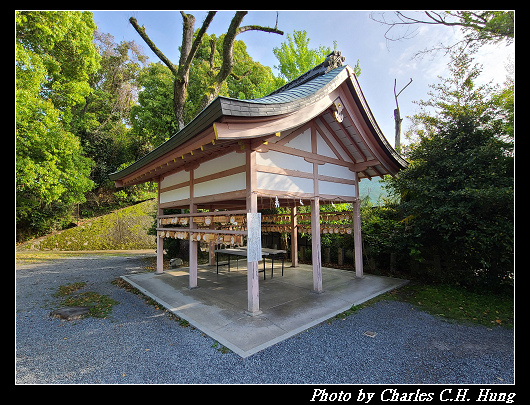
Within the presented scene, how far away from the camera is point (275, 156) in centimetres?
475

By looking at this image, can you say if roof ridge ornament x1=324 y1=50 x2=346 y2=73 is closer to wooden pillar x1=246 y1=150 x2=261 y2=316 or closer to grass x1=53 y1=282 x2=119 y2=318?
wooden pillar x1=246 y1=150 x2=261 y2=316

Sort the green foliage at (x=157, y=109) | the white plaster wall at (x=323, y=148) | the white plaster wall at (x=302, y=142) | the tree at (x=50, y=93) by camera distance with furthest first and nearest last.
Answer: the green foliage at (x=157, y=109) < the tree at (x=50, y=93) < the white plaster wall at (x=323, y=148) < the white plaster wall at (x=302, y=142)

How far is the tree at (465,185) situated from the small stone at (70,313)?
7.33 m

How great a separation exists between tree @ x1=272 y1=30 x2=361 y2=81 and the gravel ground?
374 inches

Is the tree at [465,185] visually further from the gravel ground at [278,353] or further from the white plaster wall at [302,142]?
the white plaster wall at [302,142]

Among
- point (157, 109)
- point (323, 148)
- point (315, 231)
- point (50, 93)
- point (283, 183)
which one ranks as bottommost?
point (315, 231)

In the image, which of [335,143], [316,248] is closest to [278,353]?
[316,248]

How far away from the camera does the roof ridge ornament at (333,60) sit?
18.8 feet

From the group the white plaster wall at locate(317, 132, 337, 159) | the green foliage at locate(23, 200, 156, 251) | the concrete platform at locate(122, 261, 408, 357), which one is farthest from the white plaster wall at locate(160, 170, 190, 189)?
the green foliage at locate(23, 200, 156, 251)

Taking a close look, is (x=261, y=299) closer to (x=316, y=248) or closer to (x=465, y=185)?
(x=316, y=248)

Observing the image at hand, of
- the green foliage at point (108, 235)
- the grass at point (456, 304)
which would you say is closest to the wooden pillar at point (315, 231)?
the grass at point (456, 304)

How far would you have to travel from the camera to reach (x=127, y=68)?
69.4ft

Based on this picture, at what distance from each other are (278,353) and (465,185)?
4.81m

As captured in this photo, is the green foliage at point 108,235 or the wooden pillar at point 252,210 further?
the green foliage at point 108,235
